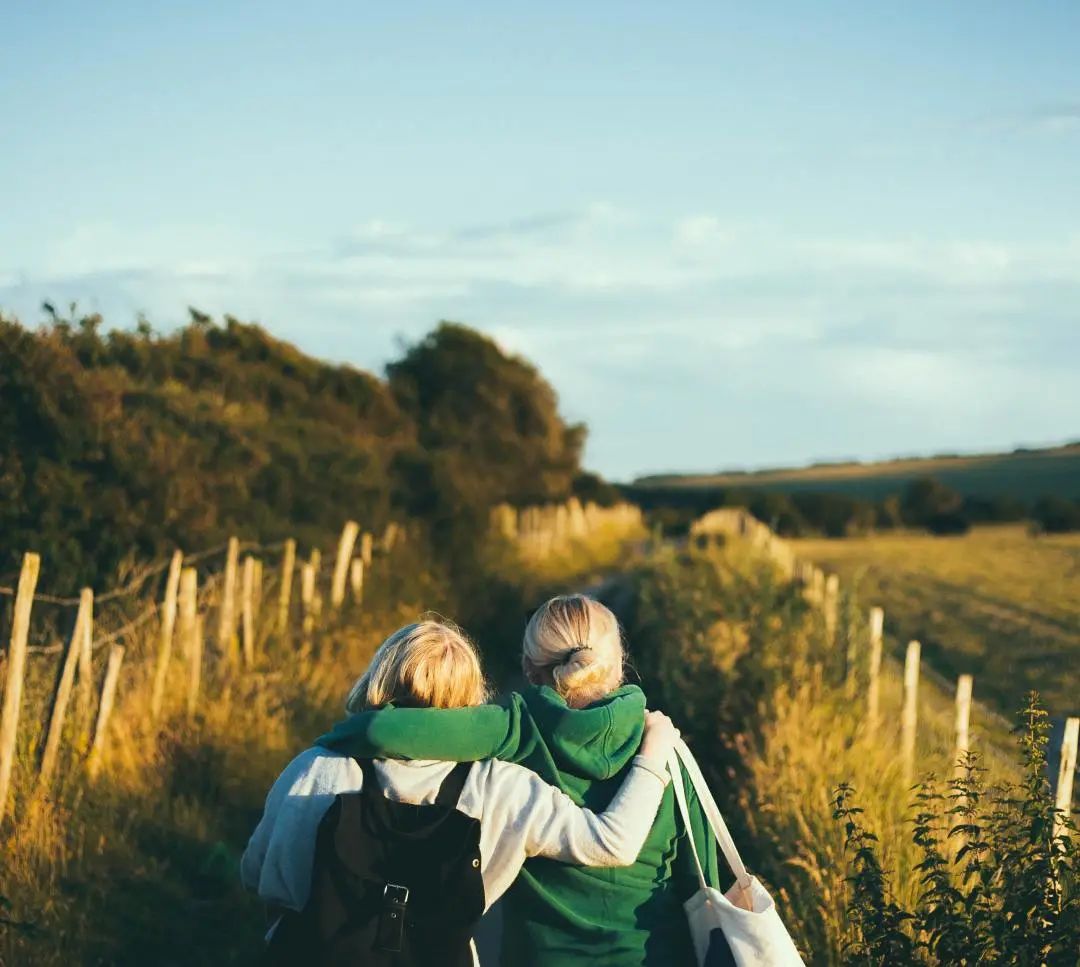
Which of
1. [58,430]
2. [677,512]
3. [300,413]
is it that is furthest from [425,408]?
[677,512]

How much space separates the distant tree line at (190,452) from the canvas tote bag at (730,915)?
958cm

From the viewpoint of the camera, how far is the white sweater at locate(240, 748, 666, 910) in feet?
12.4

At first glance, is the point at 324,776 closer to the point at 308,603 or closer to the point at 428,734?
the point at 428,734

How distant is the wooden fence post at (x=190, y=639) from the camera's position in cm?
1072

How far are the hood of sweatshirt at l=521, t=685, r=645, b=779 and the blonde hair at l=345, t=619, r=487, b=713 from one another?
0.18 m

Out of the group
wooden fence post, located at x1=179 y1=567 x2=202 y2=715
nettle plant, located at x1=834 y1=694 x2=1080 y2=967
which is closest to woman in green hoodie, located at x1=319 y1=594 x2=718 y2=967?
nettle plant, located at x1=834 y1=694 x2=1080 y2=967

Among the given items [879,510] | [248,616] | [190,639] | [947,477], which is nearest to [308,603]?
[248,616]

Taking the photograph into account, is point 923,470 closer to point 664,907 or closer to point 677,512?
point 677,512

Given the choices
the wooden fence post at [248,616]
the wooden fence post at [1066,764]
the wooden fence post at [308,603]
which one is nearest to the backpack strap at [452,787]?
the wooden fence post at [1066,764]

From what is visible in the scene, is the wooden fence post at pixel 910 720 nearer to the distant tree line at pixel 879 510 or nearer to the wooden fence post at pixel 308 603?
the wooden fence post at pixel 308 603

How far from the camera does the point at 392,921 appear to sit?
12.0 ft

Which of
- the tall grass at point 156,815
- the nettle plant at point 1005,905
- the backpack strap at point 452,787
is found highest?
the backpack strap at point 452,787

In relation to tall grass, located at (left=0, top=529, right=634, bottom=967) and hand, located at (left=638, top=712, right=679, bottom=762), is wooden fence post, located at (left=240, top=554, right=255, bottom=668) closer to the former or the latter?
tall grass, located at (left=0, top=529, right=634, bottom=967)

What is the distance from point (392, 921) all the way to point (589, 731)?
663 millimetres
